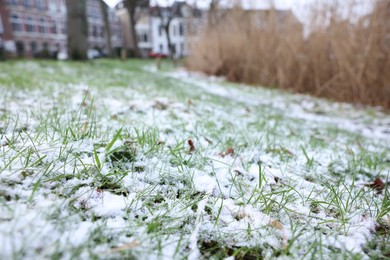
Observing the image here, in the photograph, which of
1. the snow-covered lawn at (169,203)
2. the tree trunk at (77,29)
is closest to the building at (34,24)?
the tree trunk at (77,29)

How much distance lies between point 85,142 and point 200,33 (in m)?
10.2

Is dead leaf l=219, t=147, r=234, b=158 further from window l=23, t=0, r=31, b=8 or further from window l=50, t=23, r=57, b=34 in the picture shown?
window l=50, t=23, r=57, b=34

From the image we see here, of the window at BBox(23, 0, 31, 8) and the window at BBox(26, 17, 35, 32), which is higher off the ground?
the window at BBox(23, 0, 31, 8)

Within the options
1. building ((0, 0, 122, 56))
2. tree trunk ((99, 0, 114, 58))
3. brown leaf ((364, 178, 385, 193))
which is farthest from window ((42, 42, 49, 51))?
brown leaf ((364, 178, 385, 193))

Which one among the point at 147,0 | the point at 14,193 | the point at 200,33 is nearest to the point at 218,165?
the point at 14,193

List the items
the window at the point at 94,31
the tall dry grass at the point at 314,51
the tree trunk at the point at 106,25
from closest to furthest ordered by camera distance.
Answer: the tall dry grass at the point at 314,51 < the tree trunk at the point at 106,25 < the window at the point at 94,31

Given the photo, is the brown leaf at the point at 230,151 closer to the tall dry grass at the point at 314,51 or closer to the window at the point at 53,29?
the tall dry grass at the point at 314,51

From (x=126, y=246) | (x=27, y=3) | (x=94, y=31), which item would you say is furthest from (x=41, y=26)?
(x=126, y=246)

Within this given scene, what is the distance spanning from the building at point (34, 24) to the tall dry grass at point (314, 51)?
27.1 metres

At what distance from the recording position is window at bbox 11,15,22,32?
31656mm

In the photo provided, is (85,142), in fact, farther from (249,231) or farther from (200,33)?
(200,33)

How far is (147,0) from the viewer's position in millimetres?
24547

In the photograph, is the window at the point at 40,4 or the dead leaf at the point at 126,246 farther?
the window at the point at 40,4

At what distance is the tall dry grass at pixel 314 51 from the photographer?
15.7 feet
